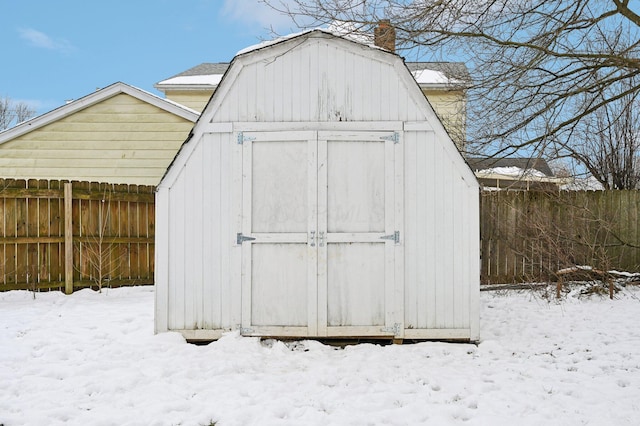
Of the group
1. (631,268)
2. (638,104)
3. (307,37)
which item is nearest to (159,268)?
(307,37)

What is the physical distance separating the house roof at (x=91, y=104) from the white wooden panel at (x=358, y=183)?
7019 mm

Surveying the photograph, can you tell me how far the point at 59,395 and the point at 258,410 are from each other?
174 cm

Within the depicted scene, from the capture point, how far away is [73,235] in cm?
916

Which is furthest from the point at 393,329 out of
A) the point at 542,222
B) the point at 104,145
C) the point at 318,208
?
the point at 104,145

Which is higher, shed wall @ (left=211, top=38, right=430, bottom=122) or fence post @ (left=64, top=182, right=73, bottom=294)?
shed wall @ (left=211, top=38, right=430, bottom=122)

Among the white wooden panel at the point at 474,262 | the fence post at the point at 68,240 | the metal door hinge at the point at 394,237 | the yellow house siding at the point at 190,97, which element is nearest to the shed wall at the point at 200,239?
the metal door hinge at the point at 394,237

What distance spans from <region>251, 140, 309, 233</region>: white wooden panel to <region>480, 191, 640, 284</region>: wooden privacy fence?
546 cm

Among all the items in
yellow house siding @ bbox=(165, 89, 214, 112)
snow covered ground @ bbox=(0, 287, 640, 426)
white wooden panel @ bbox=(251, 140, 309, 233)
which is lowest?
Result: snow covered ground @ bbox=(0, 287, 640, 426)

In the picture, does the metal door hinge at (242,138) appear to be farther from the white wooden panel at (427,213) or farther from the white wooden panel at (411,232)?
the white wooden panel at (427,213)

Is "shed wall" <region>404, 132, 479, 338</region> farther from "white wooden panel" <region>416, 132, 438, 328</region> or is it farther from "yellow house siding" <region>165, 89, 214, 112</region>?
"yellow house siding" <region>165, 89, 214, 112</region>

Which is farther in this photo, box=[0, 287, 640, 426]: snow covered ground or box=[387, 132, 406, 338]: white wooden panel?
box=[387, 132, 406, 338]: white wooden panel

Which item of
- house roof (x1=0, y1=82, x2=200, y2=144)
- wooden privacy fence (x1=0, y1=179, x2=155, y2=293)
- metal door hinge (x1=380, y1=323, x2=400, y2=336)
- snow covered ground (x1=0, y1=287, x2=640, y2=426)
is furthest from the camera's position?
house roof (x1=0, y1=82, x2=200, y2=144)

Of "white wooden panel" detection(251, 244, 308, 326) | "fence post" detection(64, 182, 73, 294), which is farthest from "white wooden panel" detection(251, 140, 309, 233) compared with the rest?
"fence post" detection(64, 182, 73, 294)

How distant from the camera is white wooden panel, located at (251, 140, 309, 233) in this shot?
5766mm
